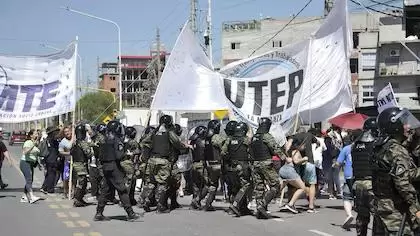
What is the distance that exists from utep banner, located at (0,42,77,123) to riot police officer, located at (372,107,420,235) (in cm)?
1185

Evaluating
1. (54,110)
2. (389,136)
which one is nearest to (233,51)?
(54,110)

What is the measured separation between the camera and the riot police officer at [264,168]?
11258 mm

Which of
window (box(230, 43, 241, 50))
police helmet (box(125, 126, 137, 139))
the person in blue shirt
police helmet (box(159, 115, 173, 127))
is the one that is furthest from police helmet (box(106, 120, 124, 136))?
window (box(230, 43, 241, 50))

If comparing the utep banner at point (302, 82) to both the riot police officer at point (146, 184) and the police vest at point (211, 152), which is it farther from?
the riot police officer at point (146, 184)

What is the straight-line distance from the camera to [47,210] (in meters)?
12.9

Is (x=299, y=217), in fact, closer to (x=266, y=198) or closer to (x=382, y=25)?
(x=266, y=198)

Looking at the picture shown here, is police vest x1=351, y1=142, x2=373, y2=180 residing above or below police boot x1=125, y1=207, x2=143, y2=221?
above

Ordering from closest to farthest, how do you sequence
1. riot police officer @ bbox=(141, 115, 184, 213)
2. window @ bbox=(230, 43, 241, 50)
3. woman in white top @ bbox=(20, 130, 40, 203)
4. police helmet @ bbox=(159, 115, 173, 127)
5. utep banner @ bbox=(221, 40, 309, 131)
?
riot police officer @ bbox=(141, 115, 184, 213), police helmet @ bbox=(159, 115, 173, 127), utep banner @ bbox=(221, 40, 309, 131), woman in white top @ bbox=(20, 130, 40, 203), window @ bbox=(230, 43, 241, 50)

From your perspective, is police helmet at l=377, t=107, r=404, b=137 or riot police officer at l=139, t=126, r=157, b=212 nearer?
police helmet at l=377, t=107, r=404, b=137

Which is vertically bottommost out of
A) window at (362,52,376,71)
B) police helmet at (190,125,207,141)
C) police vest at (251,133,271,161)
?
police vest at (251,133,271,161)

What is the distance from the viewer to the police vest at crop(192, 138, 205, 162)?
13309mm

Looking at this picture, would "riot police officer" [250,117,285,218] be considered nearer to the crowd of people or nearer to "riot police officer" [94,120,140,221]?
the crowd of people

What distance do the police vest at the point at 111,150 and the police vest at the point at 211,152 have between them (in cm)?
218

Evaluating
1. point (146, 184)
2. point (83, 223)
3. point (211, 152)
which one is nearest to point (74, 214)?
point (83, 223)
